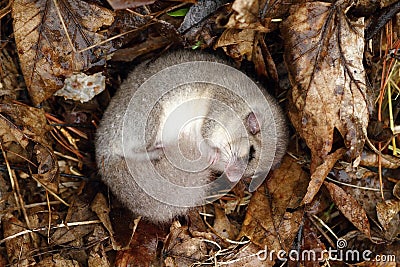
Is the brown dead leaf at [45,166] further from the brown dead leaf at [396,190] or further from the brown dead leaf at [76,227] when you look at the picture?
the brown dead leaf at [396,190]

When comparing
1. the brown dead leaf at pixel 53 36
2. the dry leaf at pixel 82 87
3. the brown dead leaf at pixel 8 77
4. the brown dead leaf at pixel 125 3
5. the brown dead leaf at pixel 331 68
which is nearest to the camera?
the brown dead leaf at pixel 125 3

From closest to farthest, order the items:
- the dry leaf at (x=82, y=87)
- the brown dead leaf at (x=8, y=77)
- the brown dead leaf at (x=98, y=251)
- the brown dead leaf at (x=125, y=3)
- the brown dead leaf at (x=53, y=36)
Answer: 1. the brown dead leaf at (x=125, y=3)
2. the brown dead leaf at (x=53, y=36)
3. the brown dead leaf at (x=98, y=251)
4. the brown dead leaf at (x=8, y=77)
5. the dry leaf at (x=82, y=87)

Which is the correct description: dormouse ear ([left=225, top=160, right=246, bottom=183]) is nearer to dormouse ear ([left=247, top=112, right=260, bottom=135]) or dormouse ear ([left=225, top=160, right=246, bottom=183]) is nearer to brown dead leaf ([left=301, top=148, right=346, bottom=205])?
dormouse ear ([left=247, top=112, right=260, bottom=135])

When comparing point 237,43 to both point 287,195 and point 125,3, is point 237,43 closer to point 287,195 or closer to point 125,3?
point 125,3

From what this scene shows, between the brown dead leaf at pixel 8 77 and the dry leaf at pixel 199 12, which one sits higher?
the dry leaf at pixel 199 12

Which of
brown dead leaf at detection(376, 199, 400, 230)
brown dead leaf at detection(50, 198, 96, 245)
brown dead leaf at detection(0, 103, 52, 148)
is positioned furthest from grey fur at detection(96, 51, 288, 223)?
brown dead leaf at detection(376, 199, 400, 230)

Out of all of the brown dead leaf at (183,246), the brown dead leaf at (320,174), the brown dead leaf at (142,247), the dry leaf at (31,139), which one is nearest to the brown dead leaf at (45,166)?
the dry leaf at (31,139)

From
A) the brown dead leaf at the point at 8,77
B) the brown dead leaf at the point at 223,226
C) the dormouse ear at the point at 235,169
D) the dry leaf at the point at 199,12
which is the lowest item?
the brown dead leaf at the point at 223,226
